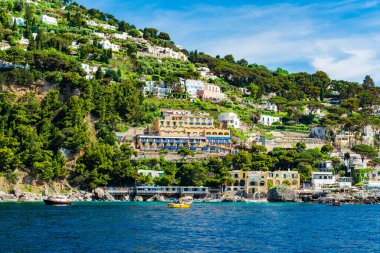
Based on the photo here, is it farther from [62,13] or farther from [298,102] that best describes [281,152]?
[62,13]

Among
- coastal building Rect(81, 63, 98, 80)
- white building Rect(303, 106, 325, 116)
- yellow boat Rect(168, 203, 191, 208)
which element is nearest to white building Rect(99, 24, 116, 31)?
coastal building Rect(81, 63, 98, 80)

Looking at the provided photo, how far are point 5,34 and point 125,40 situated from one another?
33.8 metres

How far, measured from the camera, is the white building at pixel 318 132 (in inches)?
4599

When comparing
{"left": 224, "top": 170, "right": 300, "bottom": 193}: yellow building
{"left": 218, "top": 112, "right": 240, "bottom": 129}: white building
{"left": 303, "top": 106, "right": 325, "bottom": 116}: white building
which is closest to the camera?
{"left": 224, "top": 170, "right": 300, "bottom": 193}: yellow building

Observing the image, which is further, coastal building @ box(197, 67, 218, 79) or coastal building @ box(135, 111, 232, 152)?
coastal building @ box(197, 67, 218, 79)

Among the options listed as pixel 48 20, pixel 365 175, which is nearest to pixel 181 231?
pixel 365 175

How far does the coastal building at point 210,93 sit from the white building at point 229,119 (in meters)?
13.2

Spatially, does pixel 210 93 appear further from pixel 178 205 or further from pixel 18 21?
pixel 178 205

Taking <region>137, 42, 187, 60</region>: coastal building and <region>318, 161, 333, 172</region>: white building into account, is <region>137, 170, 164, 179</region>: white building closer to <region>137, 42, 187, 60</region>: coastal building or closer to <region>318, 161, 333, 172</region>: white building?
<region>318, 161, 333, 172</region>: white building

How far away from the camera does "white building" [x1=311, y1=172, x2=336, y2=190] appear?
95387 mm

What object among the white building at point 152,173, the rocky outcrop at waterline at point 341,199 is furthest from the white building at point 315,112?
the white building at point 152,173

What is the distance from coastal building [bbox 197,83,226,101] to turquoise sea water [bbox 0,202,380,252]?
6155 cm

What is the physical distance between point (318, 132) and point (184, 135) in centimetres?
3138

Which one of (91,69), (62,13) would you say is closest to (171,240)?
(91,69)
